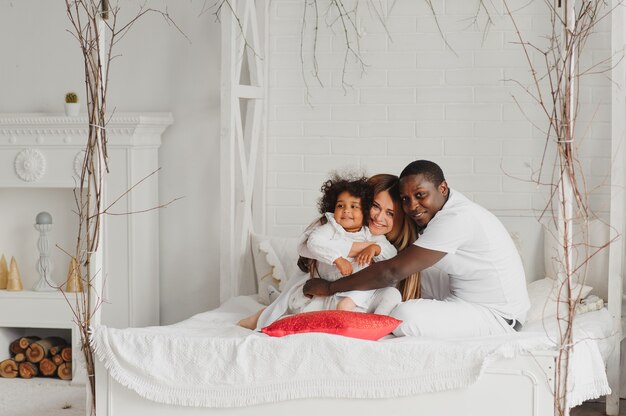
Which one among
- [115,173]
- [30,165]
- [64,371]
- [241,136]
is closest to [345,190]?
[241,136]

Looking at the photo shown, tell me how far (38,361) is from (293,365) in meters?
2.46

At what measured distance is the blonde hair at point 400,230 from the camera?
4.02 metres

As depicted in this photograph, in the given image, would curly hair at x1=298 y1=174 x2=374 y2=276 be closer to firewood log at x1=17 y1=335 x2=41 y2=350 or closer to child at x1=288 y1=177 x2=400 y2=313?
child at x1=288 y1=177 x2=400 y2=313

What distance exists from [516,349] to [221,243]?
80.5 inches

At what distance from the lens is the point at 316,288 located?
3.98 metres

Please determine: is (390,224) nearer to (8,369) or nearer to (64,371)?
(64,371)

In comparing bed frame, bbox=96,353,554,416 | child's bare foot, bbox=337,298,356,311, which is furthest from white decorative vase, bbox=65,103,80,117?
bed frame, bbox=96,353,554,416

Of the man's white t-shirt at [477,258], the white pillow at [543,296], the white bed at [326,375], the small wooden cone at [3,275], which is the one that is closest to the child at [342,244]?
the man's white t-shirt at [477,258]

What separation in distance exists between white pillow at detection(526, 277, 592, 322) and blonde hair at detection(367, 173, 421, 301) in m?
0.67

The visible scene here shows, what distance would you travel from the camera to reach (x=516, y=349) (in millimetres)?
3260

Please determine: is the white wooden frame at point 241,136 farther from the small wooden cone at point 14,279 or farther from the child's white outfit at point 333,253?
the small wooden cone at point 14,279

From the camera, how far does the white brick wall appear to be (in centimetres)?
493

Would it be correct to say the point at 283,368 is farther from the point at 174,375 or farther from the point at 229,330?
the point at 229,330


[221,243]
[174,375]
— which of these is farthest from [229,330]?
[221,243]
